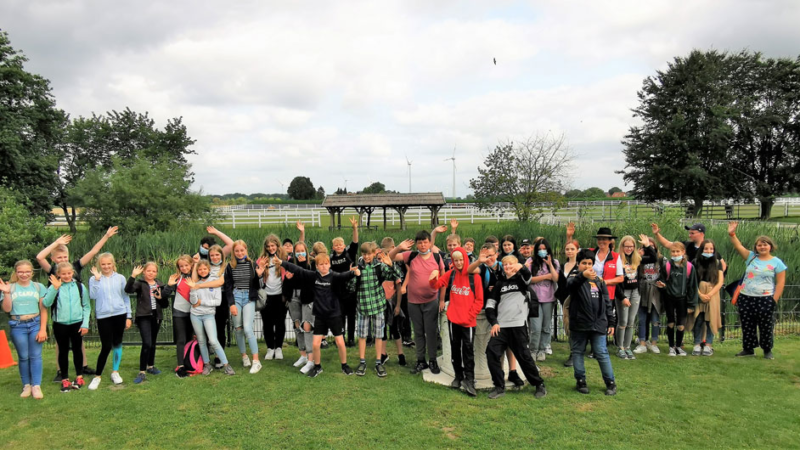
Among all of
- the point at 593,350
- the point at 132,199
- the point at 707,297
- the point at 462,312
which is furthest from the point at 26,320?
the point at 132,199

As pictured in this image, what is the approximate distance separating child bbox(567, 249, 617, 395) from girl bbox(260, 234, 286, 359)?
148 inches

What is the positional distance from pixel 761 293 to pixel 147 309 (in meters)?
8.14

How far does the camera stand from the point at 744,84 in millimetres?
30141

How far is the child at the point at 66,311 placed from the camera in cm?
504

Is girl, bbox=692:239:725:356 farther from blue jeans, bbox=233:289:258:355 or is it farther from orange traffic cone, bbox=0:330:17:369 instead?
orange traffic cone, bbox=0:330:17:369

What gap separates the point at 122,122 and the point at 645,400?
32807 mm

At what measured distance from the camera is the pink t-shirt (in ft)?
17.5

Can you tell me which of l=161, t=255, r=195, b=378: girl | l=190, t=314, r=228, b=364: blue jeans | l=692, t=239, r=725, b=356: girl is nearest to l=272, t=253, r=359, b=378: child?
l=190, t=314, r=228, b=364: blue jeans

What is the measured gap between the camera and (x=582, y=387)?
4.86 meters

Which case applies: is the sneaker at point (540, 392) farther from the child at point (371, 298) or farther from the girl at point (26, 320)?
the girl at point (26, 320)

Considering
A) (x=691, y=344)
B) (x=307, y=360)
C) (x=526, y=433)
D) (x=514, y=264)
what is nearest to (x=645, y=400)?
(x=526, y=433)

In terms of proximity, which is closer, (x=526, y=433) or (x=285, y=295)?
(x=526, y=433)

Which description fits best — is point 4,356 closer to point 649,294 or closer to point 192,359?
point 192,359

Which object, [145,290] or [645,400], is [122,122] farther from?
[645,400]
